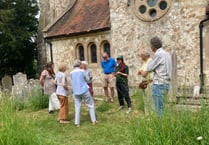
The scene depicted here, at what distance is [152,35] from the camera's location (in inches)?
567

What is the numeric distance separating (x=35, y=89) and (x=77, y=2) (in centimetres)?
1127

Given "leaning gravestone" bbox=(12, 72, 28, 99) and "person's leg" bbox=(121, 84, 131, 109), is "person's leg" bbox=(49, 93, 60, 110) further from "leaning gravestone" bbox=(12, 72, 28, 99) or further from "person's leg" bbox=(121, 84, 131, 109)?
"leaning gravestone" bbox=(12, 72, 28, 99)

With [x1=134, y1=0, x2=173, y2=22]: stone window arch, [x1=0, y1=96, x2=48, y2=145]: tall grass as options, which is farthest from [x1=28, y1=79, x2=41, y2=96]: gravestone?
[x1=0, y1=96, x2=48, y2=145]: tall grass

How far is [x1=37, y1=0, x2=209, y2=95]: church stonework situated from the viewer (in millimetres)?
13273

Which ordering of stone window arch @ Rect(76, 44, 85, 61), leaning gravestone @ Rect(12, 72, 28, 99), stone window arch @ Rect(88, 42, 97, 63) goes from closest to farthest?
leaning gravestone @ Rect(12, 72, 28, 99) → stone window arch @ Rect(88, 42, 97, 63) → stone window arch @ Rect(76, 44, 85, 61)

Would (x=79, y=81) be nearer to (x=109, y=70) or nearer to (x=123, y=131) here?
(x=123, y=131)

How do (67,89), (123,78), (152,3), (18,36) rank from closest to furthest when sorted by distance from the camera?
(67,89), (123,78), (152,3), (18,36)

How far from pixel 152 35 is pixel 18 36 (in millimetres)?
15849

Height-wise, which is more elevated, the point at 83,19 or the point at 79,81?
the point at 83,19

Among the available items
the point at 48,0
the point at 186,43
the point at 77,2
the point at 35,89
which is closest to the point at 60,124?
the point at 35,89

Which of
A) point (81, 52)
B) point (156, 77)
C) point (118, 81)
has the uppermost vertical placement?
point (81, 52)

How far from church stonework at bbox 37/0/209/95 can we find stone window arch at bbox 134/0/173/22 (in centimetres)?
5

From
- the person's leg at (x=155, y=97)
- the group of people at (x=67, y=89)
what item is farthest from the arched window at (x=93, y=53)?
the person's leg at (x=155, y=97)

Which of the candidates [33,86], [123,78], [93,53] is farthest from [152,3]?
[33,86]
